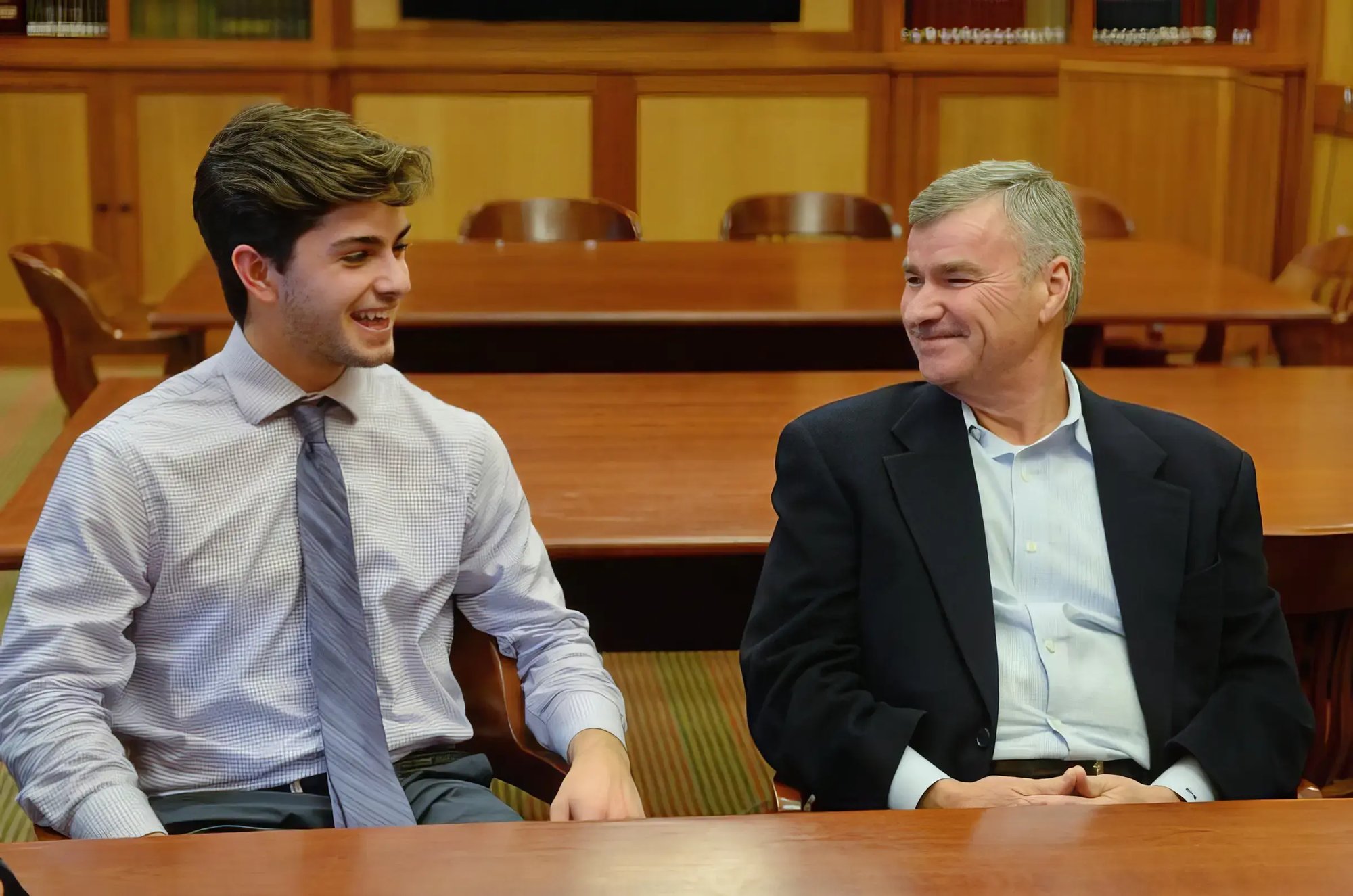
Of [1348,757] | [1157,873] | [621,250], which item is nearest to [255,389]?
[1157,873]

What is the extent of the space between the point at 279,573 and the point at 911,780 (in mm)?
716

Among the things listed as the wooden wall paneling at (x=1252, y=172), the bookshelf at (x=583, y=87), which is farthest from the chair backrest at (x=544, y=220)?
the wooden wall paneling at (x=1252, y=172)

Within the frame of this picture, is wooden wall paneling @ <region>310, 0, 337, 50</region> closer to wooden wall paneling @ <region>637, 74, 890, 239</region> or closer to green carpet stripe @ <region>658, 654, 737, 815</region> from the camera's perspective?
wooden wall paneling @ <region>637, 74, 890, 239</region>

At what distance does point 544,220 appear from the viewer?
4.98 metres

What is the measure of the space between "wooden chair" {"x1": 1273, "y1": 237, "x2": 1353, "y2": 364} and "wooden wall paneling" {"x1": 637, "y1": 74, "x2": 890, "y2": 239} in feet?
8.54

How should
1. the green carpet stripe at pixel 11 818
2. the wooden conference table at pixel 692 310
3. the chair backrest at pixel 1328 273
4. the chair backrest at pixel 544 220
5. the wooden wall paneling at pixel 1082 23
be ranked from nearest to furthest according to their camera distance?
the green carpet stripe at pixel 11 818 < the wooden conference table at pixel 692 310 < the chair backrest at pixel 1328 273 < the chair backrest at pixel 544 220 < the wooden wall paneling at pixel 1082 23

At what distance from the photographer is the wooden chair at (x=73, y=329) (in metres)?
4.32

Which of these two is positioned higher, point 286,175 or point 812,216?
point 286,175

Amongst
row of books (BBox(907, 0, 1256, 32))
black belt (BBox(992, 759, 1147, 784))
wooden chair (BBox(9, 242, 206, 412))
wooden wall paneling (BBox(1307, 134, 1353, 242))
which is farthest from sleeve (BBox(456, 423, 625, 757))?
wooden wall paneling (BBox(1307, 134, 1353, 242))

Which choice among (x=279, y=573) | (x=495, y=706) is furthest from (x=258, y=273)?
(x=495, y=706)

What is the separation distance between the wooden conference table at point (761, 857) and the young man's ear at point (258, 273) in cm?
66

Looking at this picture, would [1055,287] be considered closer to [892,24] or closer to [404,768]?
[404,768]

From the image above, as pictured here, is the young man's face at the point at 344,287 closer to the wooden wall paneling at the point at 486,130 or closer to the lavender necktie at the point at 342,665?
the lavender necktie at the point at 342,665

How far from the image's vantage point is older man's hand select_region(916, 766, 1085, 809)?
5.73 ft
